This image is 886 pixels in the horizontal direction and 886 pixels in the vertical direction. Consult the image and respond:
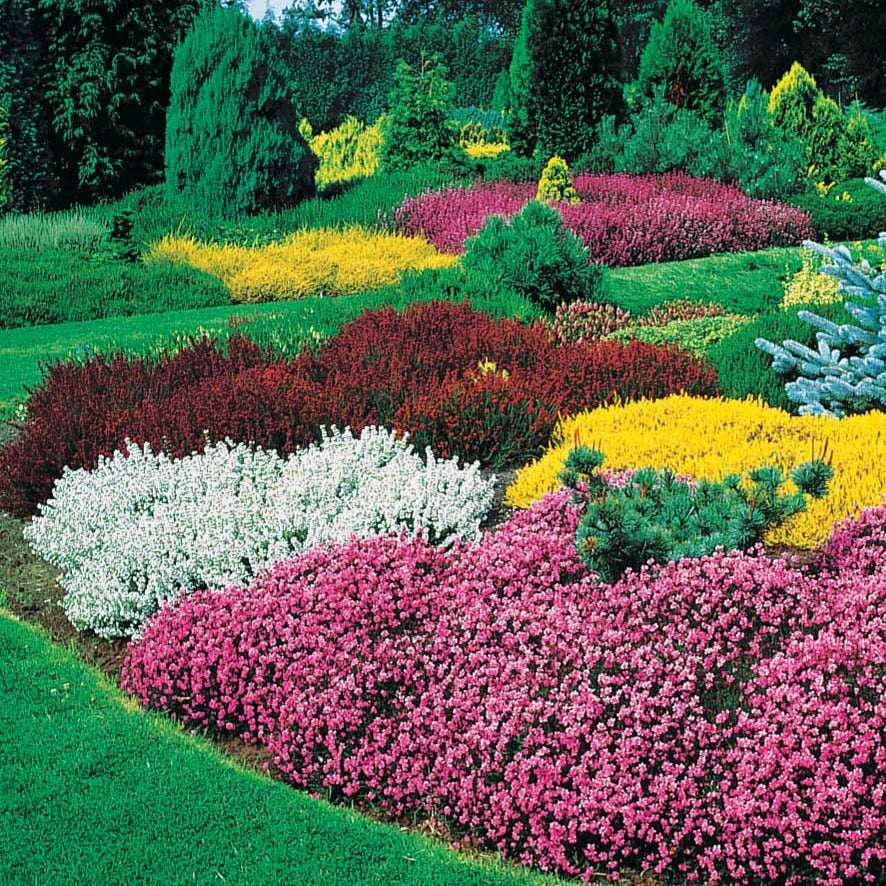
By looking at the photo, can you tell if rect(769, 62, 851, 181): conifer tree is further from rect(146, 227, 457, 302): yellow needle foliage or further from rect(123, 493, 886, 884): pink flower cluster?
rect(123, 493, 886, 884): pink flower cluster

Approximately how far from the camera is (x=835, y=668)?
3947mm

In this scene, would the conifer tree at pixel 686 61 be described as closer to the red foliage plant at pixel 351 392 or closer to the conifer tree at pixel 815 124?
the conifer tree at pixel 815 124

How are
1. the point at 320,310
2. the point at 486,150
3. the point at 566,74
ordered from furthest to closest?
the point at 486,150 < the point at 566,74 < the point at 320,310

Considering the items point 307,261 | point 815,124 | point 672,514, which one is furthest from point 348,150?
point 672,514

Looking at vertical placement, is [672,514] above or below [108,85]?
below

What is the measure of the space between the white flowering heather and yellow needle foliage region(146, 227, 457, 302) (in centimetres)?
718

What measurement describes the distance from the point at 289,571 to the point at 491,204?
38.8ft

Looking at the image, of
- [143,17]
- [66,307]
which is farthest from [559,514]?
[143,17]

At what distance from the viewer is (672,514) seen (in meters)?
4.73

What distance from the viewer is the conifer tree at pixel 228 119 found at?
53.8 feet

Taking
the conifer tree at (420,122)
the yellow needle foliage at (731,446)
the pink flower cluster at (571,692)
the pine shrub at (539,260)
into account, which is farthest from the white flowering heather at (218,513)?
→ the conifer tree at (420,122)

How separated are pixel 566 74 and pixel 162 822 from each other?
60.3 ft

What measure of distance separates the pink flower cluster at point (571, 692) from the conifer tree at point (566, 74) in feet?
53.5

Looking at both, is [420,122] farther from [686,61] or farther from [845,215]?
[845,215]
